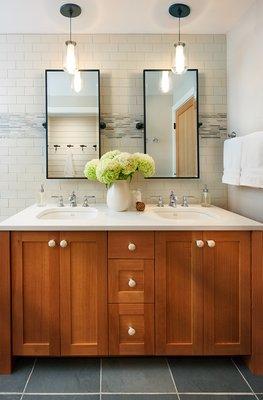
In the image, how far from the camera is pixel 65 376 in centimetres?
176

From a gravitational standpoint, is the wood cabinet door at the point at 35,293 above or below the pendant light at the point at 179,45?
below

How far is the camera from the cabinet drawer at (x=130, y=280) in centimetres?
177

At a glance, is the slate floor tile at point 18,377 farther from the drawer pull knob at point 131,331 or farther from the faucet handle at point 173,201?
the faucet handle at point 173,201

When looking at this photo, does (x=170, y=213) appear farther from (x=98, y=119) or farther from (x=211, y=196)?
(x=98, y=119)

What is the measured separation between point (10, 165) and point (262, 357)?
2.12m

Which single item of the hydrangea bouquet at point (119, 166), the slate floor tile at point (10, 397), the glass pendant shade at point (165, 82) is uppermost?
the glass pendant shade at point (165, 82)

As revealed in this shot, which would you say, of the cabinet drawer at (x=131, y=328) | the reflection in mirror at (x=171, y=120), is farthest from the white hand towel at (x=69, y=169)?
the cabinet drawer at (x=131, y=328)

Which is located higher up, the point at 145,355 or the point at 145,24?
the point at 145,24

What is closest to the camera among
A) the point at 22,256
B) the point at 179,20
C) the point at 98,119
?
the point at 22,256

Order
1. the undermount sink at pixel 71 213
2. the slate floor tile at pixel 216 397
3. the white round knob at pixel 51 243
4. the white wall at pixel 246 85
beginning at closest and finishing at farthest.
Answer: the slate floor tile at pixel 216 397
the white round knob at pixel 51 243
the white wall at pixel 246 85
the undermount sink at pixel 71 213

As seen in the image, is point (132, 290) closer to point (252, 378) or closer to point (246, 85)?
point (252, 378)

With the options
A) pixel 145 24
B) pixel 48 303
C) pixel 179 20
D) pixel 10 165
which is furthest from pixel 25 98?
pixel 48 303

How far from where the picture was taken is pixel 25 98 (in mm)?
2465

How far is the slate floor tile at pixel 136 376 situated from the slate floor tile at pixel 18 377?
1.38ft
